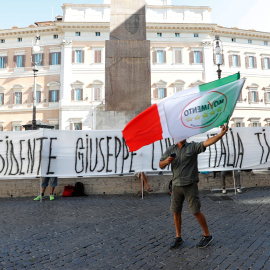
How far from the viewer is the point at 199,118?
338 cm

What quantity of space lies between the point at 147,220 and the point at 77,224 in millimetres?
1136

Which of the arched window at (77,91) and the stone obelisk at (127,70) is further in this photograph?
the arched window at (77,91)

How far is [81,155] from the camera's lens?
686 cm

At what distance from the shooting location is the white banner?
6781 millimetres

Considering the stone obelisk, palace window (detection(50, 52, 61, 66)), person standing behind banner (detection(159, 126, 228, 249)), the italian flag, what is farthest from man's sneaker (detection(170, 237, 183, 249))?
palace window (detection(50, 52, 61, 66))

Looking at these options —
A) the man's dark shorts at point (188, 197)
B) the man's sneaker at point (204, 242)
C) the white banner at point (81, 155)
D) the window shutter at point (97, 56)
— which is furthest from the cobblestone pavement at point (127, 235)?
the window shutter at point (97, 56)

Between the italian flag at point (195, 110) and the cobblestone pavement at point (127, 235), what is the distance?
1347 millimetres

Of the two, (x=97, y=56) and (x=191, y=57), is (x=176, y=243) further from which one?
(x=191, y=57)

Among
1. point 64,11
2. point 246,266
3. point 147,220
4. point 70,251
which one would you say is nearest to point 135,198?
point 147,220

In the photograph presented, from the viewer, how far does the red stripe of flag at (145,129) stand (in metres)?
Result: 3.59

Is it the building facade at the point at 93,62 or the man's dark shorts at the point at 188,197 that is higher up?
the building facade at the point at 93,62

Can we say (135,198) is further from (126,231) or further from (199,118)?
(199,118)

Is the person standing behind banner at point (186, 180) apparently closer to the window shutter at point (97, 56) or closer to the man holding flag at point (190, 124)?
the man holding flag at point (190, 124)

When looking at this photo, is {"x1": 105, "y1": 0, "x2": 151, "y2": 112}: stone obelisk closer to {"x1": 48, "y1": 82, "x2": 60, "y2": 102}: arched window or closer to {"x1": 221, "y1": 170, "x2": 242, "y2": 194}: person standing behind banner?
{"x1": 221, "y1": 170, "x2": 242, "y2": 194}: person standing behind banner
